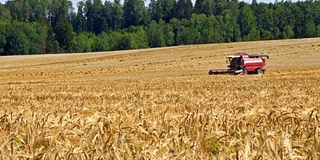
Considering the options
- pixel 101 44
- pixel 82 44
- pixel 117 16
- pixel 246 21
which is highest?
pixel 117 16

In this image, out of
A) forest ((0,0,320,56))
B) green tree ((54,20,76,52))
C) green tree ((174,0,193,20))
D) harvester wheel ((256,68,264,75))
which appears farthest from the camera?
green tree ((174,0,193,20))

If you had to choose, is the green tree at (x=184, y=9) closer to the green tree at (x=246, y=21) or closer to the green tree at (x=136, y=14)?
the green tree at (x=136, y=14)

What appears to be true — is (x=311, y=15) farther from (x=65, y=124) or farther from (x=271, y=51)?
(x=65, y=124)

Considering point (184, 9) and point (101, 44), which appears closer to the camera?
point (101, 44)

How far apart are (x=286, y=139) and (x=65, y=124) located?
9.37ft

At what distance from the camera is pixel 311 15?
148m

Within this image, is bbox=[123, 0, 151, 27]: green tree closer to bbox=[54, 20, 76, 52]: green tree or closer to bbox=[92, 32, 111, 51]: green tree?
bbox=[92, 32, 111, 51]: green tree

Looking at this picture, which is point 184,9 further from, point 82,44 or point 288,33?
point 82,44

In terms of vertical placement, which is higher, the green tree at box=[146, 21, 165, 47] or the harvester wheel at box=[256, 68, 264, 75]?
the harvester wheel at box=[256, 68, 264, 75]

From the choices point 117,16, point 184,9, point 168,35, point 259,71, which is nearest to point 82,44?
point 168,35

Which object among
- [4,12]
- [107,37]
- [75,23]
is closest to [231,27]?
[107,37]

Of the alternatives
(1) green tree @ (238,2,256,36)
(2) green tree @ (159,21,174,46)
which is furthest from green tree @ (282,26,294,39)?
(2) green tree @ (159,21,174,46)

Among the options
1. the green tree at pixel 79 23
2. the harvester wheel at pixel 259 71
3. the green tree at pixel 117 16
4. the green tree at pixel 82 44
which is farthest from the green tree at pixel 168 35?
the harvester wheel at pixel 259 71

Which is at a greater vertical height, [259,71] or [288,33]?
[259,71]
